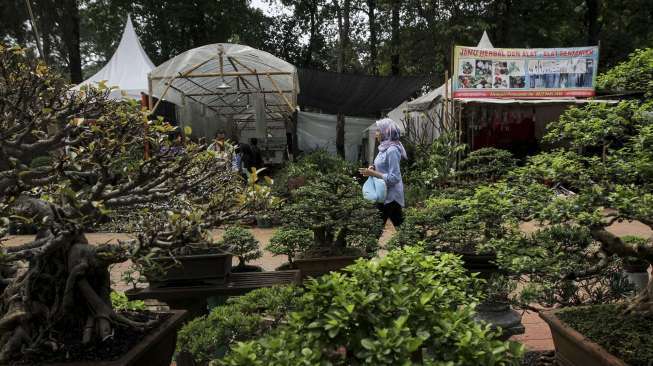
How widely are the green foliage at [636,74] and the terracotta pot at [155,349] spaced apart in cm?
278

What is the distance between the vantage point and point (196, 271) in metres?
3.65

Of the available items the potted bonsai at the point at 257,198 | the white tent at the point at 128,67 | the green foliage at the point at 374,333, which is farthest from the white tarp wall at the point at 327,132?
the green foliage at the point at 374,333

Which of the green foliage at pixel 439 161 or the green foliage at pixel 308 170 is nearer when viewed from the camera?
the green foliage at pixel 439 161

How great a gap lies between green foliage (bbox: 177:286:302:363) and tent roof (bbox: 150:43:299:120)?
23.1ft

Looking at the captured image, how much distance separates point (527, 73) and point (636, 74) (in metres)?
8.50

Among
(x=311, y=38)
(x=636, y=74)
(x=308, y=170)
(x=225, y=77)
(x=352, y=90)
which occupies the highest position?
(x=311, y=38)

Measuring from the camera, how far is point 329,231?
14.6 feet

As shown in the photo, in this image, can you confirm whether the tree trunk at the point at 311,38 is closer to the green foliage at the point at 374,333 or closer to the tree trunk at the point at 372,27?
the tree trunk at the point at 372,27

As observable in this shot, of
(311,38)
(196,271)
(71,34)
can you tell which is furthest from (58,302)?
(311,38)

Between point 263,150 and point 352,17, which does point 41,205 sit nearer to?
point 263,150

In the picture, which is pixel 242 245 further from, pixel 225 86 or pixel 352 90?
pixel 352 90

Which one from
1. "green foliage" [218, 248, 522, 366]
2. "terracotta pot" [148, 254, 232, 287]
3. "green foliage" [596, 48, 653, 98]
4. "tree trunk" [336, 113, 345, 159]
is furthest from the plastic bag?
"tree trunk" [336, 113, 345, 159]

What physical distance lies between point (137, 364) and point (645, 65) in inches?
119

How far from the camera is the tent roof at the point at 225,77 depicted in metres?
9.12
